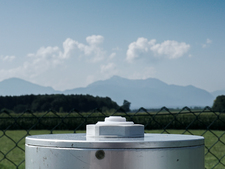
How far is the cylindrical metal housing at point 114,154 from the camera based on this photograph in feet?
3.22

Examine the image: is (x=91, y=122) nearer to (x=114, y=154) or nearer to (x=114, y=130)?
(x=114, y=130)

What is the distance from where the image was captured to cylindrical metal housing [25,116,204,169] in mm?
983

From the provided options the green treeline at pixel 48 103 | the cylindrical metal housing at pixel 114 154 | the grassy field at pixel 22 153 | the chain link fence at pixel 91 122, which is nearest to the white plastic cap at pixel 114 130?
the cylindrical metal housing at pixel 114 154

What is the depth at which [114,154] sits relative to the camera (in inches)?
38.5

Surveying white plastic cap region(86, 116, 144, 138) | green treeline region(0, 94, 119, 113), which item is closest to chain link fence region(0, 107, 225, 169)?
white plastic cap region(86, 116, 144, 138)

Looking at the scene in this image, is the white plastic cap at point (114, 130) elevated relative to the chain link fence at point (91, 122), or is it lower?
elevated

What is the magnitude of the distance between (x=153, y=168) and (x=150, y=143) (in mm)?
83

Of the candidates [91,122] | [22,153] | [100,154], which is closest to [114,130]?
[100,154]

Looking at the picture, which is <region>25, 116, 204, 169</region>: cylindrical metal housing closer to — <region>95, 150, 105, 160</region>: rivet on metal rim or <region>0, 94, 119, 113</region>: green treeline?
→ <region>95, 150, 105, 160</region>: rivet on metal rim

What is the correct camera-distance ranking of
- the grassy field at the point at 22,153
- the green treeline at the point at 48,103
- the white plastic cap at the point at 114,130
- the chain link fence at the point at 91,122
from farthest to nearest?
the green treeline at the point at 48,103 < the grassy field at the point at 22,153 < the chain link fence at the point at 91,122 < the white plastic cap at the point at 114,130

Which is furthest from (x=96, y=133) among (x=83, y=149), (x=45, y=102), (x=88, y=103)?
(x=88, y=103)

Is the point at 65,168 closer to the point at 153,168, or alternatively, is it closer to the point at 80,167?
the point at 80,167

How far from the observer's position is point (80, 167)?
3.29 feet

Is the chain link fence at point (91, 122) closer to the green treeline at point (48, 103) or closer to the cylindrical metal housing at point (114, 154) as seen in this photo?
the cylindrical metal housing at point (114, 154)
